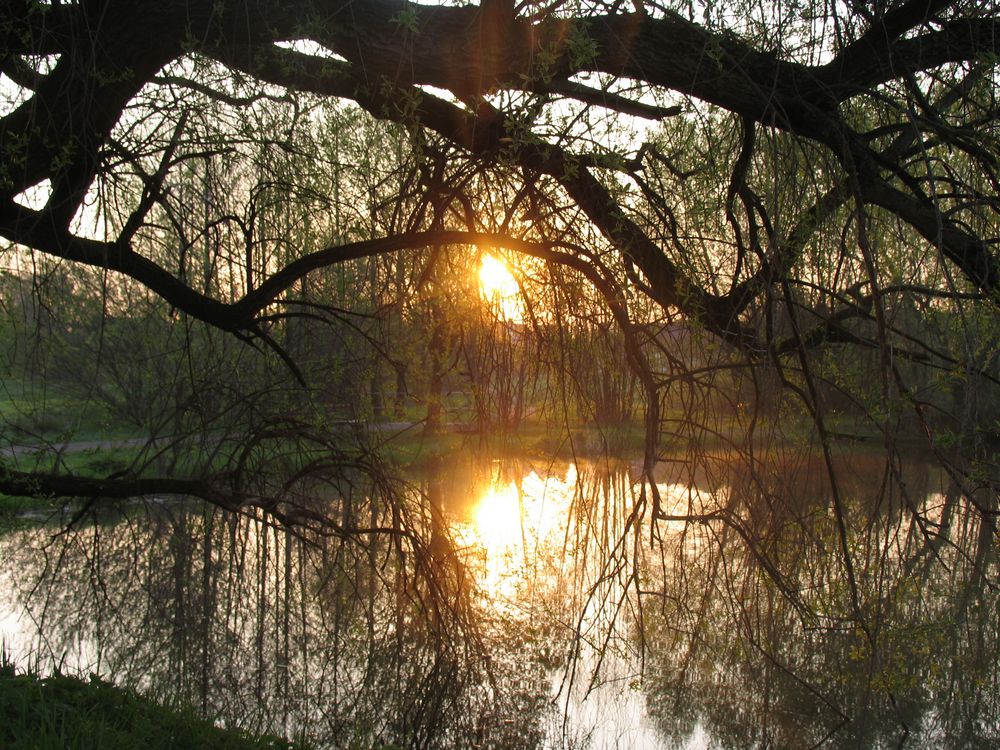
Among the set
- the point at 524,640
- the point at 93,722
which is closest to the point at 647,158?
the point at 93,722

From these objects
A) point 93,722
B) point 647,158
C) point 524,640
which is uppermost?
point 647,158

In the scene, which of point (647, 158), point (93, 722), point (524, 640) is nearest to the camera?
point (93, 722)

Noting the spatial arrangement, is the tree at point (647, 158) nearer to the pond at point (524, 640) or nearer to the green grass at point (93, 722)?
the pond at point (524, 640)

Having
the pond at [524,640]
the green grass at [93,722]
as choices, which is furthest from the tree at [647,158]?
the green grass at [93,722]

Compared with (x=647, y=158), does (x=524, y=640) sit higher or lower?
lower

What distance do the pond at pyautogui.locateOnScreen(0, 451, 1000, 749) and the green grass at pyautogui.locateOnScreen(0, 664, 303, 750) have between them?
0.72 meters

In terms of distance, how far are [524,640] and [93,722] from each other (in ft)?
9.52

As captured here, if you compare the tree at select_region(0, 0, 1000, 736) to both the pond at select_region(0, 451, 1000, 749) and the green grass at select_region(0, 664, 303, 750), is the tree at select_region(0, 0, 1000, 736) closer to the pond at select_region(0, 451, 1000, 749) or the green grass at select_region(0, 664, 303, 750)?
the pond at select_region(0, 451, 1000, 749)

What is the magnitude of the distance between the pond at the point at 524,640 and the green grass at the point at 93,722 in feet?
2.36

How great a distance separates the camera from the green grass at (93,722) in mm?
2432

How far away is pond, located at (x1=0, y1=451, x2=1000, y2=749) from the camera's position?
394 cm

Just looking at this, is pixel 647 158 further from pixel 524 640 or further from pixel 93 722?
pixel 524 640

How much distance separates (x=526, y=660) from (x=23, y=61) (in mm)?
3690

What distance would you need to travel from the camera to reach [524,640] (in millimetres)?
5180
